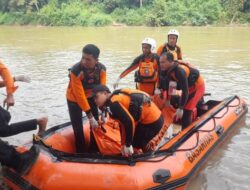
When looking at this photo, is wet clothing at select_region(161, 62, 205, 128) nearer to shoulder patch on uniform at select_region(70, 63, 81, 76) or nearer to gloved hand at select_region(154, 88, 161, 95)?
gloved hand at select_region(154, 88, 161, 95)

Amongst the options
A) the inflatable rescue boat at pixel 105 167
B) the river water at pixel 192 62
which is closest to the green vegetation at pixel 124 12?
the river water at pixel 192 62

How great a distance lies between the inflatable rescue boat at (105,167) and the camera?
13.3ft

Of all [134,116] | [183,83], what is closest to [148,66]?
[183,83]

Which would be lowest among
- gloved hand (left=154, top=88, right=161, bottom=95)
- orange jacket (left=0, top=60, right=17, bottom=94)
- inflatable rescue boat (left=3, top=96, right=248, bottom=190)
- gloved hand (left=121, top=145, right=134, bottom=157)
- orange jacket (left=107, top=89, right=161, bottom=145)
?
inflatable rescue boat (left=3, top=96, right=248, bottom=190)

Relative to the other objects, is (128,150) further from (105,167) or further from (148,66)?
(148,66)

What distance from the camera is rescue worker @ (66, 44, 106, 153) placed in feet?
14.7

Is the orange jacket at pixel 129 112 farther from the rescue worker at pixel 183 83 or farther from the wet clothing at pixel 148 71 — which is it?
the wet clothing at pixel 148 71

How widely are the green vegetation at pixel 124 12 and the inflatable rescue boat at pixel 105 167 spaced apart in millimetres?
24821

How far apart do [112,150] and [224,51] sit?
36.5 feet

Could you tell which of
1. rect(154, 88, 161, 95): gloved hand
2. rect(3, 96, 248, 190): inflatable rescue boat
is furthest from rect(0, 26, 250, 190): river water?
rect(154, 88, 161, 95): gloved hand

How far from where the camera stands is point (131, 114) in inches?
166

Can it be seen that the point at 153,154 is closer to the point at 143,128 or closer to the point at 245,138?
the point at 143,128

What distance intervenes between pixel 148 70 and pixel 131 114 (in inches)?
76.0

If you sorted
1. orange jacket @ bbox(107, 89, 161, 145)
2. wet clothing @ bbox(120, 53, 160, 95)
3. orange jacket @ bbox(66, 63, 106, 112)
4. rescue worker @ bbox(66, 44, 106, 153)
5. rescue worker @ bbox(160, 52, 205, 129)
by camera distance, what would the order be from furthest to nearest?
1. wet clothing @ bbox(120, 53, 160, 95)
2. rescue worker @ bbox(160, 52, 205, 129)
3. orange jacket @ bbox(66, 63, 106, 112)
4. rescue worker @ bbox(66, 44, 106, 153)
5. orange jacket @ bbox(107, 89, 161, 145)
